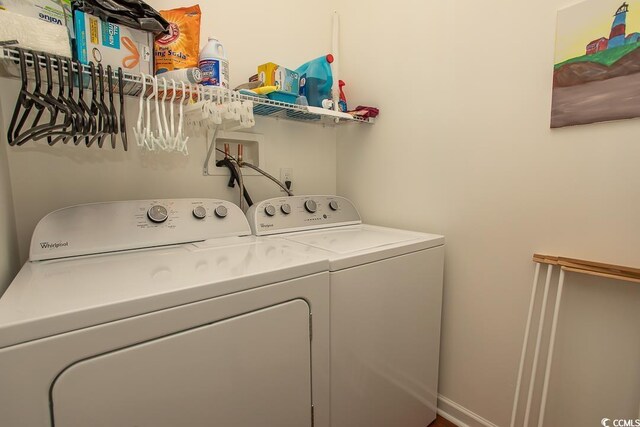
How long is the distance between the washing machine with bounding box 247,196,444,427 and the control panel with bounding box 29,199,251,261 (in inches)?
6.7

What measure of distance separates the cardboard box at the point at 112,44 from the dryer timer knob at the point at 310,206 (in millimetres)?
873

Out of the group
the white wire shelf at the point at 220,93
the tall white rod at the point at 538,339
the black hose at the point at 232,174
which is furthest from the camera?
the black hose at the point at 232,174

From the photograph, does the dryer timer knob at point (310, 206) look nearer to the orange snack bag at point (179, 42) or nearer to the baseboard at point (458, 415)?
the orange snack bag at point (179, 42)

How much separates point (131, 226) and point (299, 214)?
0.74m

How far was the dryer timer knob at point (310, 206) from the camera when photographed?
164cm

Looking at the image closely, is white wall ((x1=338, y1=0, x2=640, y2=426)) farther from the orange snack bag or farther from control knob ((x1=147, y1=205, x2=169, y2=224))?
control knob ((x1=147, y1=205, x2=169, y2=224))

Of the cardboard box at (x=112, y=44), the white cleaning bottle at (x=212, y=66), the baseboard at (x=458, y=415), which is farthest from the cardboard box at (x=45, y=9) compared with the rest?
the baseboard at (x=458, y=415)

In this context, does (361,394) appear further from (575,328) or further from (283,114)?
(283,114)

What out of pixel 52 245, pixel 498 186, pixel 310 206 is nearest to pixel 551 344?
pixel 498 186

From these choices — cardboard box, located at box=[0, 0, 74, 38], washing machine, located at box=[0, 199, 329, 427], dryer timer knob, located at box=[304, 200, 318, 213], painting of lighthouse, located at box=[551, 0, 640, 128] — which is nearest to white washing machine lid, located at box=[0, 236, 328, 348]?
washing machine, located at box=[0, 199, 329, 427]

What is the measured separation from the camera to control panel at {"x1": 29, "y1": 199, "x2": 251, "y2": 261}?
40.2 inches

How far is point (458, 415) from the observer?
5.08ft

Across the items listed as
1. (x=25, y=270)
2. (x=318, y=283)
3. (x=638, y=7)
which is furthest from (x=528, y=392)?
(x=25, y=270)

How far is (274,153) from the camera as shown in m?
1.81
